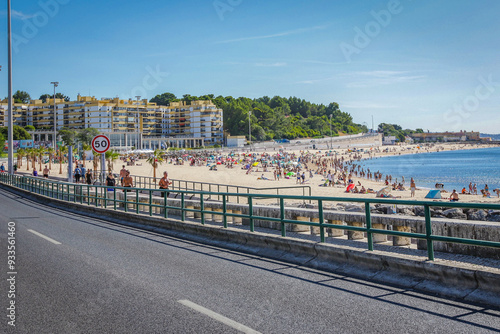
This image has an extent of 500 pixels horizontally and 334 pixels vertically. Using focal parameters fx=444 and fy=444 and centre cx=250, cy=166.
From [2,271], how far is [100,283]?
2057 mm

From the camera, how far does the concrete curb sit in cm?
533

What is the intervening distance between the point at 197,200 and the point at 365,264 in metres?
8.86

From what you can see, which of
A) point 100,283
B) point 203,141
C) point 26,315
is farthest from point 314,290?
point 203,141

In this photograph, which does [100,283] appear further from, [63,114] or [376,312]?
[63,114]

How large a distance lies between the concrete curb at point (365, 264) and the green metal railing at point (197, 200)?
0.25 meters

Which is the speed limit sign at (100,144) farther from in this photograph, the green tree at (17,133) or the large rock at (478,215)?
the green tree at (17,133)

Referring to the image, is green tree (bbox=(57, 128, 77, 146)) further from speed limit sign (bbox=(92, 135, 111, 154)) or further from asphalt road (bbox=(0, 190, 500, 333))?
asphalt road (bbox=(0, 190, 500, 333))

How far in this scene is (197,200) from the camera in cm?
1492

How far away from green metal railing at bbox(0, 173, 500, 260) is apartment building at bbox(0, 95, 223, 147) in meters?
115

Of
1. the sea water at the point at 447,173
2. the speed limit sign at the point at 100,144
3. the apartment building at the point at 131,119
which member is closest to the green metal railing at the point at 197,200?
the speed limit sign at the point at 100,144

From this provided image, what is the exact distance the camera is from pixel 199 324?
4.76m

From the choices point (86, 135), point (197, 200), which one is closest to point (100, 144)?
point (197, 200)

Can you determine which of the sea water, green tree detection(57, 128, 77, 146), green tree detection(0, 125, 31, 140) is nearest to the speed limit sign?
the sea water

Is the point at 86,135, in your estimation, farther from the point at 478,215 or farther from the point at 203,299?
the point at 203,299
